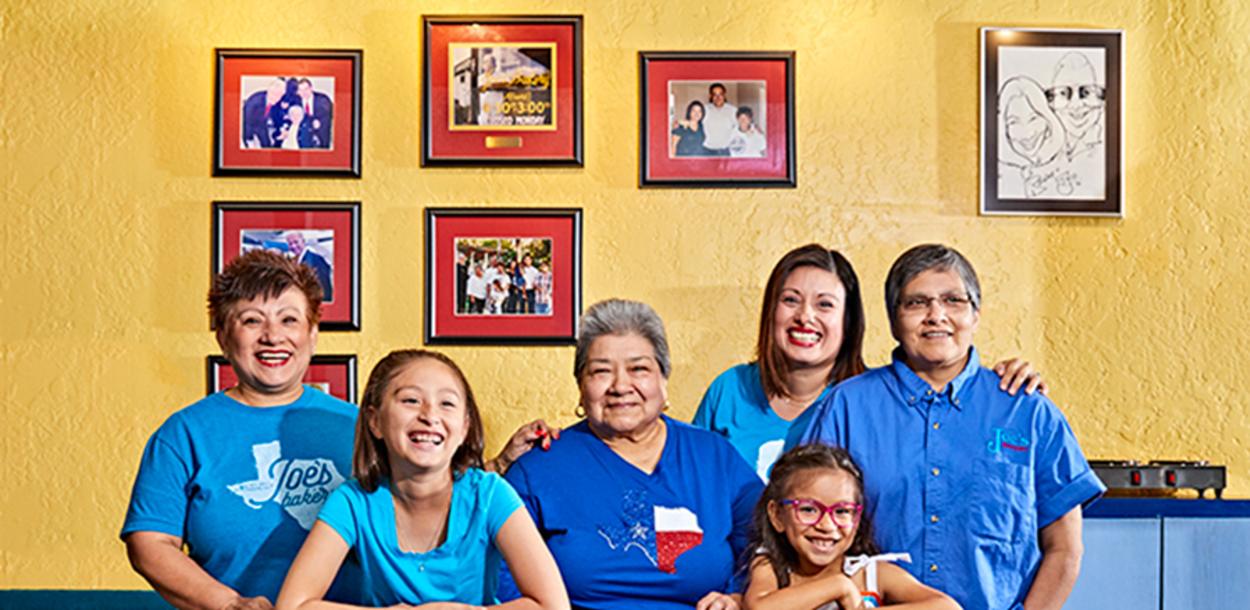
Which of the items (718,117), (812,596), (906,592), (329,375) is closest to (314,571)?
(812,596)

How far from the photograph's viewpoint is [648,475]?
2.58 m

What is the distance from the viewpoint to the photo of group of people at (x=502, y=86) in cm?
391

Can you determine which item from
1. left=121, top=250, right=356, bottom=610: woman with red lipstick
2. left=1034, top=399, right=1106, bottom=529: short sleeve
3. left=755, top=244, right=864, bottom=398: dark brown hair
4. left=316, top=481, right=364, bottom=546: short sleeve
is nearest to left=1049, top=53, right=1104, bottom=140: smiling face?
left=755, top=244, right=864, bottom=398: dark brown hair

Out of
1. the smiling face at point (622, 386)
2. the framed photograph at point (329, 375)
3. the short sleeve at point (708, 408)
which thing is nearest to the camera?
the smiling face at point (622, 386)

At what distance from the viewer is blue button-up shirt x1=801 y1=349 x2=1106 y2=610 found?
246 cm

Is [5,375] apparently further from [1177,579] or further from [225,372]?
[1177,579]

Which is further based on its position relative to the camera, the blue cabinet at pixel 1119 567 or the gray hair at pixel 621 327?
the blue cabinet at pixel 1119 567

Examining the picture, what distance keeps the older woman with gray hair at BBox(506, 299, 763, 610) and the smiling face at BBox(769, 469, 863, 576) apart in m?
0.13

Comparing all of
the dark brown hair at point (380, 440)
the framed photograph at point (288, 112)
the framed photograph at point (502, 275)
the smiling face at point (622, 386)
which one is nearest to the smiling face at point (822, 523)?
the smiling face at point (622, 386)

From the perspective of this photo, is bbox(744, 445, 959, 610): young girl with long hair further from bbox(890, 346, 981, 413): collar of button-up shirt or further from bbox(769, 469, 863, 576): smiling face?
bbox(890, 346, 981, 413): collar of button-up shirt

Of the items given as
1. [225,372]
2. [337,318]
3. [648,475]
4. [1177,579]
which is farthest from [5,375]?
[1177,579]

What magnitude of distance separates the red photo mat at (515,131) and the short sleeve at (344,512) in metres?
1.73

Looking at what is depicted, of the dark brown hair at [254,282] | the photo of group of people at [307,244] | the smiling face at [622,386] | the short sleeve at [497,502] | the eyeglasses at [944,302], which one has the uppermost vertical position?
the photo of group of people at [307,244]

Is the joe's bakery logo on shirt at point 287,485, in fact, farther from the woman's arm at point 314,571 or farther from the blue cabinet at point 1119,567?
the blue cabinet at point 1119,567
